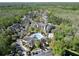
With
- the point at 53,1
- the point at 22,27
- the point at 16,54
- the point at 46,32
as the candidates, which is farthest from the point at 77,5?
the point at 16,54

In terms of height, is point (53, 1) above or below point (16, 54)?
above

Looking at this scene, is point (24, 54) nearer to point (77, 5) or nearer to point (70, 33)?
point (70, 33)

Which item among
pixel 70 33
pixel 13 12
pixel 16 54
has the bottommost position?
pixel 16 54

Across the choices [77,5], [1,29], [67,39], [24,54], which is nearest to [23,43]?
[24,54]

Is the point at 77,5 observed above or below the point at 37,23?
above

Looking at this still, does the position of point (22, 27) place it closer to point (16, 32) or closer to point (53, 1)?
point (16, 32)

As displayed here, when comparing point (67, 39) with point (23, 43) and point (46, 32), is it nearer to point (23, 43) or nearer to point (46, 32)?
point (46, 32)
